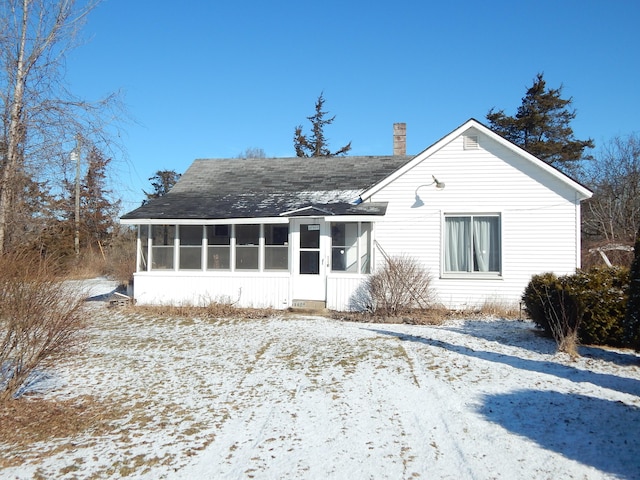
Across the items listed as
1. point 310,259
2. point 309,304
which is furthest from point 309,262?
point 309,304

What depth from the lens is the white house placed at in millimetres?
12680

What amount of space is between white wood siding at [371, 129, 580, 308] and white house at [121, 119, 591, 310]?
0.03 metres

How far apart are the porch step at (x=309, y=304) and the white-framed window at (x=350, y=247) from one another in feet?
3.28

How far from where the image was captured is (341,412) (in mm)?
5586

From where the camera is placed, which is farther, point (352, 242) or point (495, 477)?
point (352, 242)

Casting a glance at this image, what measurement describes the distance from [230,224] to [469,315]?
7026 mm

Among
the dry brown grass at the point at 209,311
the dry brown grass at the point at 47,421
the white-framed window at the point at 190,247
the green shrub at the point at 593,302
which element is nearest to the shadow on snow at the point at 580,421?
the green shrub at the point at 593,302

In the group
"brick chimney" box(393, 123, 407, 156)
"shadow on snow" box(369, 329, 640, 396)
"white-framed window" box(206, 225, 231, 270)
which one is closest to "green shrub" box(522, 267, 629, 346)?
"shadow on snow" box(369, 329, 640, 396)

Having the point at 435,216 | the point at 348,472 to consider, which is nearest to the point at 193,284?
the point at 435,216

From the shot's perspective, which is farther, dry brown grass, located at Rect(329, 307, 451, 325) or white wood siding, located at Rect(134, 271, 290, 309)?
white wood siding, located at Rect(134, 271, 290, 309)

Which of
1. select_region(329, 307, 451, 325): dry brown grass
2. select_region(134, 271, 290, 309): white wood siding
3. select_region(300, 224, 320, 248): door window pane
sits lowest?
select_region(329, 307, 451, 325): dry brown grass

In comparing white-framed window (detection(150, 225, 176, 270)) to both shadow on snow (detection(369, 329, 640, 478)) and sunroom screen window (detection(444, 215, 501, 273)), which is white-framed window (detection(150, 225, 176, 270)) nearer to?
sunroom screen window (detection(444, 215, 501, 273))

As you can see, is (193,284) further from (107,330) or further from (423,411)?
(423,411)

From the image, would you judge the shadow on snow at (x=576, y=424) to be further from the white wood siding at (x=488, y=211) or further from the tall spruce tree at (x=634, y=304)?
the white wood siding at (x=488, y=211)
